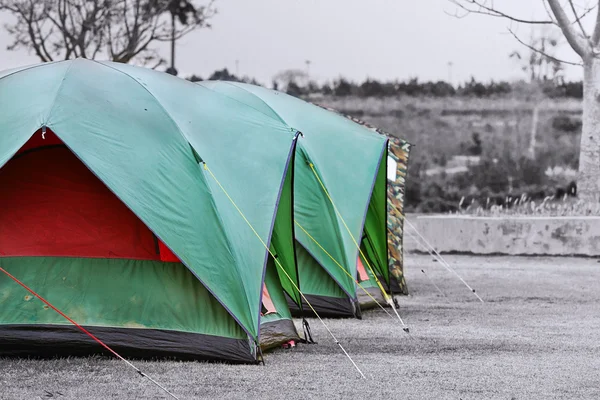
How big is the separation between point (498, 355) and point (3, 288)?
374 cm

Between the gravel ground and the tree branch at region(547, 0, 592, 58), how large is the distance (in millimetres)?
10920

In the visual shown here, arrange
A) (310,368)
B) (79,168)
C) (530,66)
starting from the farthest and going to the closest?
(530,66), (79,168), (310,368)

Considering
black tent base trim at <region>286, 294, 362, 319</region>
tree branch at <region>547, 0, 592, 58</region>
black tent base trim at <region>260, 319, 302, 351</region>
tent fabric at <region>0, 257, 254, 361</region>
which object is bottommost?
black tent base trim at <region>286, 294, 362, 319</region>

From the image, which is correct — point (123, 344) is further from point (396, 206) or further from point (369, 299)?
point (396, 206)

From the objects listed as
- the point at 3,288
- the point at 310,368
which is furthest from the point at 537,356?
the point at 3,288

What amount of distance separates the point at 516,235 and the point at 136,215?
11.2 m

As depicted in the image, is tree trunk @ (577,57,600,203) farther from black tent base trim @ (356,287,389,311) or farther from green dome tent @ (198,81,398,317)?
black tent base trim @ (356,287,389,311)

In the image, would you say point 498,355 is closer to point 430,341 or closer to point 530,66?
point 430,341

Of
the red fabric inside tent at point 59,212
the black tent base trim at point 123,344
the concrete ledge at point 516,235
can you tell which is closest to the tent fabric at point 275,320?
the black tent base trim at point 123,344

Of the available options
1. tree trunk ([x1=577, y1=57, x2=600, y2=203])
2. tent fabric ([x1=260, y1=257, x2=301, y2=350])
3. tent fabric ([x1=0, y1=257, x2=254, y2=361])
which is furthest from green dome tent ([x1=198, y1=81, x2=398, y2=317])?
tree trunk ([x1=577, y1=57, x2=600, y2=203])

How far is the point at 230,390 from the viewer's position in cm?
620

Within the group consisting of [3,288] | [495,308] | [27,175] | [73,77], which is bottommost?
[495,308]

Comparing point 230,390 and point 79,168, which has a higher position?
point 79,168

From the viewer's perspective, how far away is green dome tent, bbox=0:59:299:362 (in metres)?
7.16
